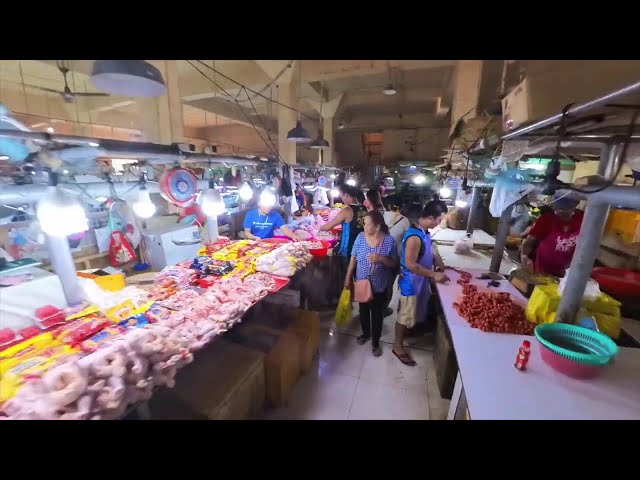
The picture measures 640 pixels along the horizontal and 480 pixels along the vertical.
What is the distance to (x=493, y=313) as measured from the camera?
2719 mm

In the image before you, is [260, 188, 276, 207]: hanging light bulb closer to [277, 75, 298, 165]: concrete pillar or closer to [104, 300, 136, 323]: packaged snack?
[104, 300, 136, 323]: packaged snack

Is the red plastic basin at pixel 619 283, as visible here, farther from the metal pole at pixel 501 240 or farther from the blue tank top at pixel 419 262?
the blue tank top at pixel 419 262

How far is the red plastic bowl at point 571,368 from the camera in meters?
1.89

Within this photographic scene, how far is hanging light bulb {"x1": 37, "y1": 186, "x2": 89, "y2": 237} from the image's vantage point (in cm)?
205

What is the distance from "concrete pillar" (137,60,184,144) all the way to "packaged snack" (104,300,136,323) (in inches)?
231

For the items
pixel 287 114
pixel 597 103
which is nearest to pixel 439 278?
pixel 597 103

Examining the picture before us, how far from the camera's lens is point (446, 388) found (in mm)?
3393

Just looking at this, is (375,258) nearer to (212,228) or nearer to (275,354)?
(275,354)

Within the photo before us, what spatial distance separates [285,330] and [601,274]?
168 inches

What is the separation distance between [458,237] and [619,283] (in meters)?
3.41

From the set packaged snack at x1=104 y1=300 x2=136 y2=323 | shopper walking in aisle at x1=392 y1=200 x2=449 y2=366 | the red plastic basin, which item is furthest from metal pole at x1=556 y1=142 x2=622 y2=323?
packaged snack at x1=104 y1=300 x2=136 y2=323

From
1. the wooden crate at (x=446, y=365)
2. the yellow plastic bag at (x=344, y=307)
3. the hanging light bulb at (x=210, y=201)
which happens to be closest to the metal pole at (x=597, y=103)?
the wooden crate at (x=446, y=365)
